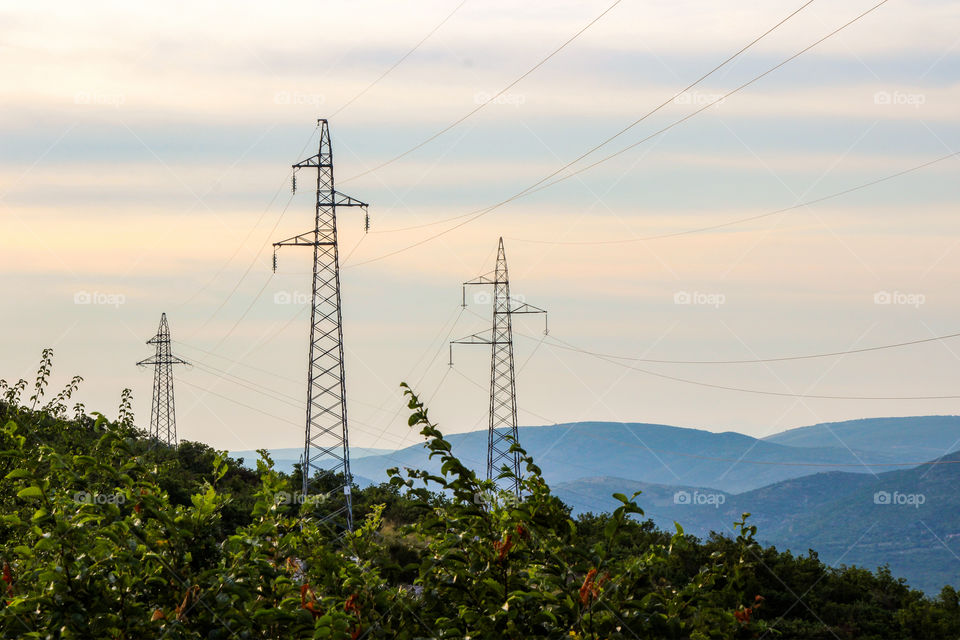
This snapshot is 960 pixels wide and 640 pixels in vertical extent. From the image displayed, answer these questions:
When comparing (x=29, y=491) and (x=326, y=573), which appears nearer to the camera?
(x=29, y=491)

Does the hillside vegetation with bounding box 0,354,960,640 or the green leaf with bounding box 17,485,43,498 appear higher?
the green leaf with bounding box 17,485,43,498

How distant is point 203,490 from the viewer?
722cm

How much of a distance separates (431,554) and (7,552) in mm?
3101

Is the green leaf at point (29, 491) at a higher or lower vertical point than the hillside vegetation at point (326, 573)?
higher

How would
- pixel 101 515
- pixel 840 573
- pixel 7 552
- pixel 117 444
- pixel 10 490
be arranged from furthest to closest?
pixel 840 573 < pixel 10 490 < pixel 7 552 < pixel 117 444 < pixel 101 515

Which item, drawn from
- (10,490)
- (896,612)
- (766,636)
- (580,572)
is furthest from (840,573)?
(580,572)

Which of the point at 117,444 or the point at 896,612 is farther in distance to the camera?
the point at 896,612

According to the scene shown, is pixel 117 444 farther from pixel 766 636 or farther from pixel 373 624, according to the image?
pixel 766 636

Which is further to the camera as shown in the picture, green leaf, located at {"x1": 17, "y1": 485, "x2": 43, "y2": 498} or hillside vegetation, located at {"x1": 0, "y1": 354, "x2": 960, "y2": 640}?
hillside vegetation, located at {"x1": 0, "y1": 354, "x2": 960, "y2": 640}

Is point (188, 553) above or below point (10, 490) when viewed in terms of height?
below

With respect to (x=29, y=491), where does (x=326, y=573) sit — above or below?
below

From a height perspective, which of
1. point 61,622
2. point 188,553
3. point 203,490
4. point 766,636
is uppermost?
point 203,490

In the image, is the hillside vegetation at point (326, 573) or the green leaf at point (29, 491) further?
the hillside vegetation at point (326, 573)

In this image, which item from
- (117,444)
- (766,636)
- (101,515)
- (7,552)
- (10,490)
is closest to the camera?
(101,515)
